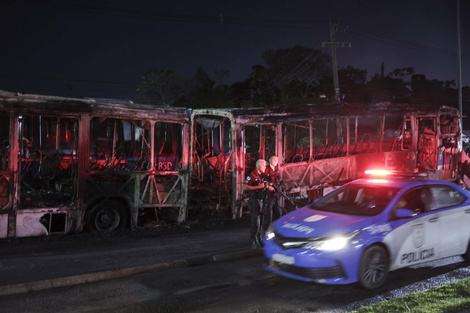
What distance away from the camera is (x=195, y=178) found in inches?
467

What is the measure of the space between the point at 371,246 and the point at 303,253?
0.88 m

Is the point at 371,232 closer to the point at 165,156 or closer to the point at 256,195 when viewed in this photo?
the point at 256,195

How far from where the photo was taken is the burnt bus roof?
8336 mm

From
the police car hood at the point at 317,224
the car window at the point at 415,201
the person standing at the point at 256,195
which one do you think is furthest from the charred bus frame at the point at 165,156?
the car window at the point at 415,201

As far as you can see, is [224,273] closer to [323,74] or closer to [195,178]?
[195,178]

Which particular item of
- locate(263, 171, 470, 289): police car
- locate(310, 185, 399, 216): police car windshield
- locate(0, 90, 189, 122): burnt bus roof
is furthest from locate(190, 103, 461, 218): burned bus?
locate(263, 171, 470, 289): police car

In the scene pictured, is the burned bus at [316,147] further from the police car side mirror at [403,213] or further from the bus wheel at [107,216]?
the police car side mirror at [403,213]

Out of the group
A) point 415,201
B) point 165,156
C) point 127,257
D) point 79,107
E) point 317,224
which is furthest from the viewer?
point 165,156

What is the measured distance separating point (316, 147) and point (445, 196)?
21.1 feet

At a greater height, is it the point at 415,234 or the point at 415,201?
the point at 415,201

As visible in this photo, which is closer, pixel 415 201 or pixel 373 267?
pixel 373 267

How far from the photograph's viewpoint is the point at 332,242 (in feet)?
17.1

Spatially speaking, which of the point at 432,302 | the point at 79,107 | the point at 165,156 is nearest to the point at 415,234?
the point at 432,302

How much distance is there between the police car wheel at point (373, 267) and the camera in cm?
528
